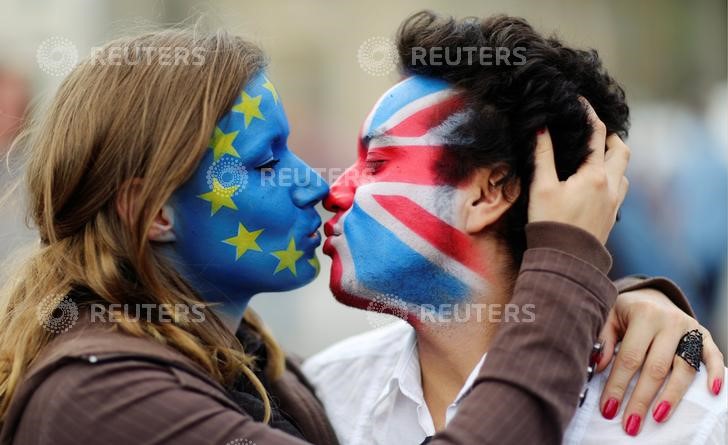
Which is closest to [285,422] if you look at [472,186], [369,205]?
[369,205]

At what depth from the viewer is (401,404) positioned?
317cm

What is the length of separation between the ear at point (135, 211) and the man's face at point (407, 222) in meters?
0.51

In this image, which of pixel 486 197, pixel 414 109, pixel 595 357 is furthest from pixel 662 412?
pixel 414 109

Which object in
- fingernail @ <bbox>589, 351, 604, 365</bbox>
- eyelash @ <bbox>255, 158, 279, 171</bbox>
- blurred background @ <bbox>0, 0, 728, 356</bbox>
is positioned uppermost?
eyelash @ <bbox>255, 158, 279, 171</bbox>

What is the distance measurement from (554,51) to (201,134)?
1071 mm

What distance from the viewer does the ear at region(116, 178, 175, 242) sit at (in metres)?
2.82

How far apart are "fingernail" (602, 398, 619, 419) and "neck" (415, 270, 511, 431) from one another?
1.45 feet

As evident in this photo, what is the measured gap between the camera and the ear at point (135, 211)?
282 centimetres

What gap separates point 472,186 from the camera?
9.91 feet

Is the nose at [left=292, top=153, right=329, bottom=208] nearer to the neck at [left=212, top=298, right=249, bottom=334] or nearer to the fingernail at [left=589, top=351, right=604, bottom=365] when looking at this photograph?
the neck at [left=212, top=298, right=249, bottom=334]

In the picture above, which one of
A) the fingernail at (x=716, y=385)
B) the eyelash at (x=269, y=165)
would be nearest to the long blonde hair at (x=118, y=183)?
the eyelash at (x=269, y=165)

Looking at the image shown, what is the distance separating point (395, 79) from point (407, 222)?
0.59m

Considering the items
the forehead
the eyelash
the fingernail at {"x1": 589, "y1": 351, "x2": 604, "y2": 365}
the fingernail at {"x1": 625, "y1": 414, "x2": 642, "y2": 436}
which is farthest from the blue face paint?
the fingernail at {"x1": 625, "y1": 414, "x2": 642, "y2": 436}

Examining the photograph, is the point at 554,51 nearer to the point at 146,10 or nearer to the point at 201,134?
the point at 201,134
